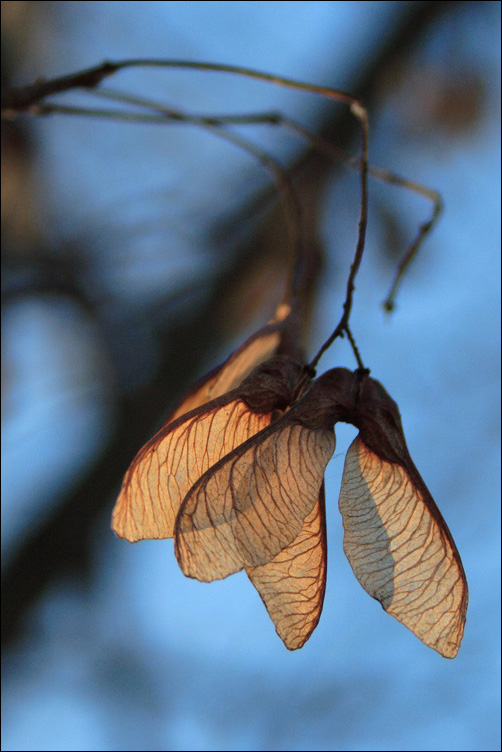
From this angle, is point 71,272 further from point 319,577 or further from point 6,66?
point 319,577

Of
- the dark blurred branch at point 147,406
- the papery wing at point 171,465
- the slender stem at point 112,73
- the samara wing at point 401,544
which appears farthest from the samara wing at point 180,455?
the dark blurred branch at point 147,406

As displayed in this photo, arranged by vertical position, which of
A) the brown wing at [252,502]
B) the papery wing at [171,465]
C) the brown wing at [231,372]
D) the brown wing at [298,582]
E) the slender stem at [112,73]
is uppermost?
the slender stem at [112,73]

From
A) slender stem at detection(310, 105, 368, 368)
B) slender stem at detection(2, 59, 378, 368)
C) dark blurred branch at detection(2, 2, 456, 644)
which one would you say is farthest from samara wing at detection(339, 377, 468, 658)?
dark blurred branch at detection(2, 2, 456, 644)

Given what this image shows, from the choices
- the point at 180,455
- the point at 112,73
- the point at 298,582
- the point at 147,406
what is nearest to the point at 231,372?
the point at 180,455

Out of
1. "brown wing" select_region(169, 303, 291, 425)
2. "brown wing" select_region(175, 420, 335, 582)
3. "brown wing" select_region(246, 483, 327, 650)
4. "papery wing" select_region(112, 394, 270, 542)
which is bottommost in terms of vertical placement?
"brown wing" select_region(246, 483, 327, 650)

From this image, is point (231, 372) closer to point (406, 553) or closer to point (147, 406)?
point (406, 553)

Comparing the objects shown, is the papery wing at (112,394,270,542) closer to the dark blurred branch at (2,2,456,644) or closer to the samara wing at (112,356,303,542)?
the samara wing at (112,356,303,542)

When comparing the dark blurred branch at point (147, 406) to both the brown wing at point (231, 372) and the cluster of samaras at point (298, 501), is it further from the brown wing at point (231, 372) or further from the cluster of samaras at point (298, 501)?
the cluster of samaras at point (298, 501)
